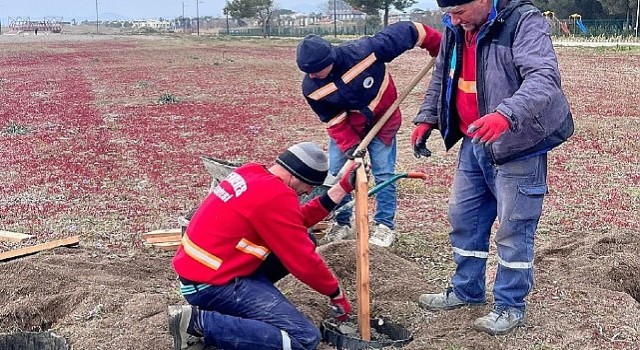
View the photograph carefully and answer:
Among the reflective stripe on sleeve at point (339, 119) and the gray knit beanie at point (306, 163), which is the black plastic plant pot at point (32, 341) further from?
the reflective stripe on sleeve at point (339, 119)

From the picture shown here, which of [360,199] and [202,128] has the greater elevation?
[360,199]

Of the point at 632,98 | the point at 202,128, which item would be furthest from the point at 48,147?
the point at 632,98

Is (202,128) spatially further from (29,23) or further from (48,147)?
(29,23)

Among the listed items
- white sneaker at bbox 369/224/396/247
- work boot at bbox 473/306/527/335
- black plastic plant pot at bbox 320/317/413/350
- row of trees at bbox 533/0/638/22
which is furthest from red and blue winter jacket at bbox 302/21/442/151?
row of trees at bbox 533/0/638/22

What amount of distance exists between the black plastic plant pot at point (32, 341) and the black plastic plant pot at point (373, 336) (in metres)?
1.60

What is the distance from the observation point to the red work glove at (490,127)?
13.0ft

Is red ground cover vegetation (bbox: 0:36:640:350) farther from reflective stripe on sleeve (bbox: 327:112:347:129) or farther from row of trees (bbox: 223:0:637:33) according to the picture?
row of trees (bbox: 223:0:637:33)

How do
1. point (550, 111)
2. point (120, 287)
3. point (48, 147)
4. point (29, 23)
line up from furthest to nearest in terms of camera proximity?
1. point (29, 23)
2. point (48, 147)
3. point (120, 287)
4. point (550, 111)

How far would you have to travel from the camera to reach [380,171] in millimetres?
6918

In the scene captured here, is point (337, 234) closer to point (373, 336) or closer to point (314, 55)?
point (314, 55)

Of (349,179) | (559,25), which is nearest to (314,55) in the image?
(349,179)

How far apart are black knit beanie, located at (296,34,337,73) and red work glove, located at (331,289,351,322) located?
1954mm

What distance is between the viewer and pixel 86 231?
7.95 m

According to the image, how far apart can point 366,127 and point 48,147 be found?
8.31 metres
